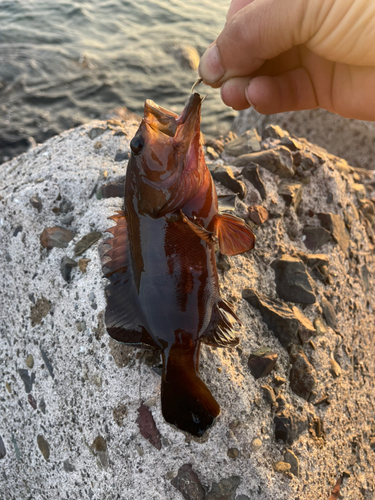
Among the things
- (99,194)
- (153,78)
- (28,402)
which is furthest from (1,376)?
(153,78)

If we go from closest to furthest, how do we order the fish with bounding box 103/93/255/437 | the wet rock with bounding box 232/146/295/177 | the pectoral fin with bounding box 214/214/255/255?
the fish with bounding box 103/93/255/437 → the pectoral fin with bounding box 214/214/255/255 → the wet rock with bounding box 232/146/295/177

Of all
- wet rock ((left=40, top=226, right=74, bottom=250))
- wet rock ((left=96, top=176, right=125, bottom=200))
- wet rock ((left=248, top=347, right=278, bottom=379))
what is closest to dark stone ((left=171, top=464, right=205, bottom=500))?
wet rock ((left=248, top=347, right=278, bottom=379))

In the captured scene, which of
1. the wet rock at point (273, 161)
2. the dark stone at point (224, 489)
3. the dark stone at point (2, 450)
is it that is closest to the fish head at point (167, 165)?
the wet rock at point (273, 161)

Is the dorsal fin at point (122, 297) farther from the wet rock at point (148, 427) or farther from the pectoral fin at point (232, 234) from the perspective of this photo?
the pectoral fin at point (232, 234)

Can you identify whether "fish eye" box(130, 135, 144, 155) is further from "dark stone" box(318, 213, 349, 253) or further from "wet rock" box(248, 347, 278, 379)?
"dark stone" box(318, 213, 349, 253)

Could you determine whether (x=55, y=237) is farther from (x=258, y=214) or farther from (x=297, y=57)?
(x=297, y=57)

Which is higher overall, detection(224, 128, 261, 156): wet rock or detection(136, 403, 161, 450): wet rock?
detection(224, 128, 261, 156): wet rock

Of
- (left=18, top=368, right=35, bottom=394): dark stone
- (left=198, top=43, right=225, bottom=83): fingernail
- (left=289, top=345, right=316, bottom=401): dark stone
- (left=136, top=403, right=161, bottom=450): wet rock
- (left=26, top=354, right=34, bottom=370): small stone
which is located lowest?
(left=18, top=368, right=35, bottom=394): dark stone
